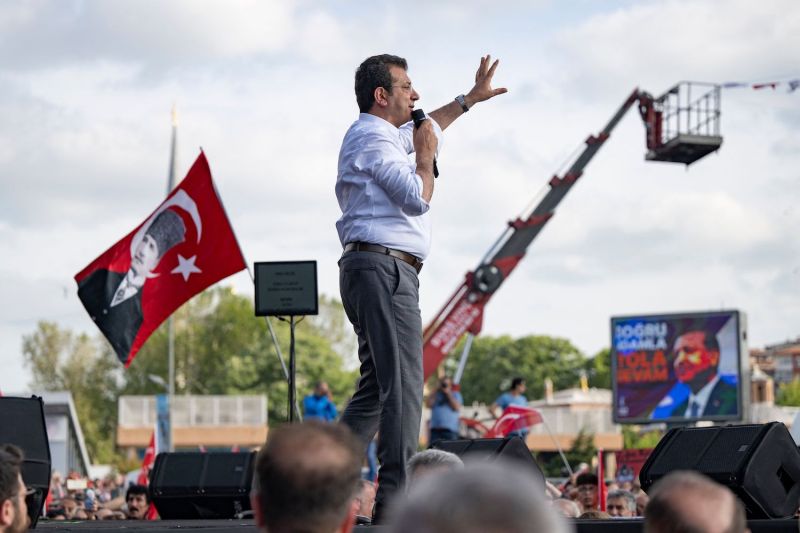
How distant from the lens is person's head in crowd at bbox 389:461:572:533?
1638 millimetres

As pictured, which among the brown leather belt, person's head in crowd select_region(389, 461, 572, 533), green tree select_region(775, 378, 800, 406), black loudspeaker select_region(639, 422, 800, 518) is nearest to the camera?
person's head in crowd select_region(389, 461, 572, 533)

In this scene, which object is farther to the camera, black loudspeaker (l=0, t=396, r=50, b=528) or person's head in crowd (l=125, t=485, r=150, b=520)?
person's head in crowd (l=125, t=485, r=150, b=520)

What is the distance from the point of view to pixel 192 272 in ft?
36.9

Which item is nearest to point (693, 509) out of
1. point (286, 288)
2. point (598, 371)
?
point (286, 288)

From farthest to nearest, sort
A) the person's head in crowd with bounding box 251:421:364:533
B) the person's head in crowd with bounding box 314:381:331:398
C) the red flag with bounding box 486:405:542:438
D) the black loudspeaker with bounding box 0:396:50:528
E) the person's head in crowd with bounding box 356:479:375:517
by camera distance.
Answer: the red flag with bounding box 486:405:542:438 < the person's head in crowd with bounding box 314:381:331:398 < the person's head in crowd with bounding box 356:479:375:517 < the black loudspeaker with bounding box 0:396:50:528 < the person's head in crowd with bounding box 251:421:364:533

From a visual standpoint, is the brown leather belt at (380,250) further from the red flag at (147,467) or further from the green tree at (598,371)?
the green tree at (598,371)

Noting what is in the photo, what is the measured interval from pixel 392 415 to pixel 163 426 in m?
50.8

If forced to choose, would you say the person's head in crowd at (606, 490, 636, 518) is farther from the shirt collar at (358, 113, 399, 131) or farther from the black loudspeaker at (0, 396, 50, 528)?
the shirt collar at (358, 113, 399, 131)

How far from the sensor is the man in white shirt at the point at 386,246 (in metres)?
4.99

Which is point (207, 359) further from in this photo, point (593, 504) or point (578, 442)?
point (593, 504)

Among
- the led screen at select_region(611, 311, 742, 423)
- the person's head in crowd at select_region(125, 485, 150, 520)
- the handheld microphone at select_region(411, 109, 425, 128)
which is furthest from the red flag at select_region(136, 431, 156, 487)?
the led screen at select_region(611, 311, 742, 423)

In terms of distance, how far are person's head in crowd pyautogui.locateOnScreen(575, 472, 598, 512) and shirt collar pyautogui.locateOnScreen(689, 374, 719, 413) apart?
22.3 meters

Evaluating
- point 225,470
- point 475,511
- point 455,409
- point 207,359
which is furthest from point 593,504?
point 207,359

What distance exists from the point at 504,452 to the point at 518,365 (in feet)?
298
